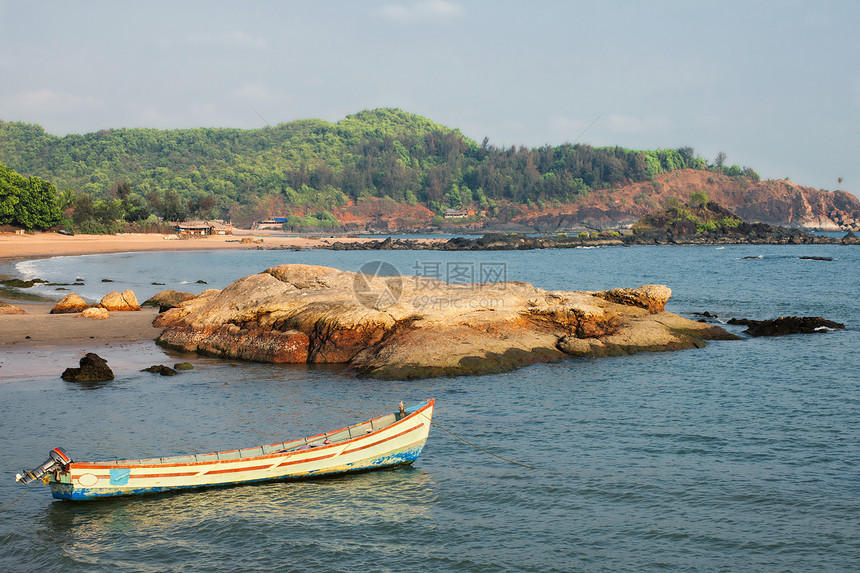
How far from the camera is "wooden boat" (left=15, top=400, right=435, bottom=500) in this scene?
42.3 ft

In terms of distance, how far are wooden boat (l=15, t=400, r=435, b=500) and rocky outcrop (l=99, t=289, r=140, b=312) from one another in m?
23.0

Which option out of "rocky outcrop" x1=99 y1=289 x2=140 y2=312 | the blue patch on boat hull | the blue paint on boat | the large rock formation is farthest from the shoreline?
the blue paint on boat

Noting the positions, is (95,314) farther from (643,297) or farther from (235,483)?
(643,297)

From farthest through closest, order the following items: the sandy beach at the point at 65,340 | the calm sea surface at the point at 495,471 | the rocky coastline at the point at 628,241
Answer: the rocky coastline at the point at 628,241, the sandy beach at the point at 65,340, the calm sea surface at the point at 495,471

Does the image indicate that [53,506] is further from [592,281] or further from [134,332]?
[592,281]

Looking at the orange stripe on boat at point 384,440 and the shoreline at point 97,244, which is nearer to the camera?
the orange stripe on boat at point 384,440

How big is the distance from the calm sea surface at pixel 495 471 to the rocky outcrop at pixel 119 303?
10.1 metres

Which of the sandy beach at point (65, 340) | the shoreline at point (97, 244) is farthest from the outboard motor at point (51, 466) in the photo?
the shoreline at point (97, 244)

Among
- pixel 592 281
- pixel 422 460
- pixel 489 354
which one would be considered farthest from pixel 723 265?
pixel 422 460

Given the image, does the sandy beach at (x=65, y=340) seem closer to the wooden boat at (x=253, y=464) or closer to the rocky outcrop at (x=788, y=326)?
the wooden boat at (x=253, y=464)

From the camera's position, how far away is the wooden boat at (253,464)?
12.9 metres

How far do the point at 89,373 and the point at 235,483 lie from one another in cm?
1055

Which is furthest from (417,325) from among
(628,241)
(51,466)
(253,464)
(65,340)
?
(628,241)

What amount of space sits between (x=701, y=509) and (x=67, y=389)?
18.1 metres
